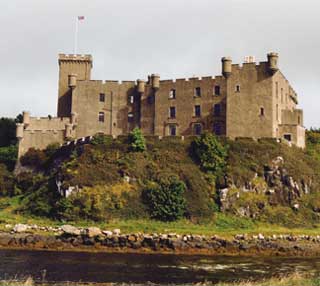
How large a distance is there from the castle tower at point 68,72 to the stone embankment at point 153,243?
90.4 ft

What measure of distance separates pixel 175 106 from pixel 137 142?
10.2 m

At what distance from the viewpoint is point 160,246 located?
46750 mm

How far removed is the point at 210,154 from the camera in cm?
5953

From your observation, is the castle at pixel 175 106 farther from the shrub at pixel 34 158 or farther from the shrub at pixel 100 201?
the shrub at pixel 100 201

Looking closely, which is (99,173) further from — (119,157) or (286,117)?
(286,117)

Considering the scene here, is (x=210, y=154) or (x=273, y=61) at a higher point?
(x=273, y=61)

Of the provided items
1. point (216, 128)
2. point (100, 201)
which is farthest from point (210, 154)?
point (100, 201)

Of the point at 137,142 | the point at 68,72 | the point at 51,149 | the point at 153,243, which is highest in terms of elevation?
the point at 68,72

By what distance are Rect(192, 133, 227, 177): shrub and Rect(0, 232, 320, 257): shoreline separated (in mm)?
11718

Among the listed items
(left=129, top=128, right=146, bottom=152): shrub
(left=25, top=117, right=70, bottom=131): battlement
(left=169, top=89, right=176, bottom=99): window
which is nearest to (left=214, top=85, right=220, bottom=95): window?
(left=169, top=89, right=176, bottom=99): window

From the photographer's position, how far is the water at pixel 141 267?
32.1 m

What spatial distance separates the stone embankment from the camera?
4647 cm

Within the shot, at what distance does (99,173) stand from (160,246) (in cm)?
1388

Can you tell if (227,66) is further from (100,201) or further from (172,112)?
(100,201)
